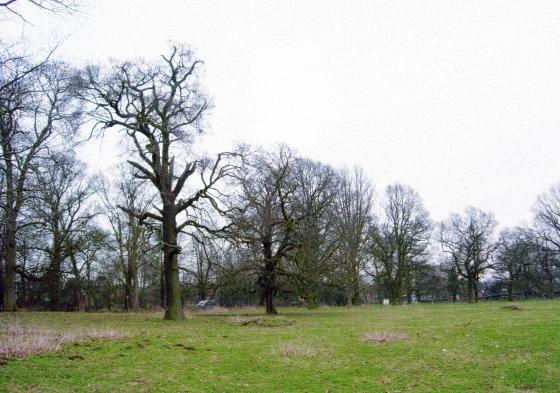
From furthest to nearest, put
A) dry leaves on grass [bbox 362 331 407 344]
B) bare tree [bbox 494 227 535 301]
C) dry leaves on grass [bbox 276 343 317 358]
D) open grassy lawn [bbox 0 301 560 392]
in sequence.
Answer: bare tree [bbox 494 227 535 301] < dry leaves on grass [bbox 362 331 407 344] < dry leaves on grass [bbox 276 343 317 358] < open grassy lawn [bbox 0 301 560 392]

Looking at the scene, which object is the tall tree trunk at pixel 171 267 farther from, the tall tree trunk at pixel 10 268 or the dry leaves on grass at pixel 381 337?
the dry leaves on grass at pixel 381 337

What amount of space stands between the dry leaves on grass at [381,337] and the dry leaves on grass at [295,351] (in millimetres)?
2332

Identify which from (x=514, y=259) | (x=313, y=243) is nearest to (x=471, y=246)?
(x=514, y=259)

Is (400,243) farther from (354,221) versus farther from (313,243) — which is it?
(313,243)

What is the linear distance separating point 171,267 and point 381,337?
1205 cm

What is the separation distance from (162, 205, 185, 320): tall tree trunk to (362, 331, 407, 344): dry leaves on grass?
11064mm

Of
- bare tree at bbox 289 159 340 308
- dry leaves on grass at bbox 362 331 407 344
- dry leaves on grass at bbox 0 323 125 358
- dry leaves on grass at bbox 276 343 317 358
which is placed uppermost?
bare tree at bbox 289 159 340 308

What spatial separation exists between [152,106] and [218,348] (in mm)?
13833

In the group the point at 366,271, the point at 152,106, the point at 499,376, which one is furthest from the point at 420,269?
the point at 499,376

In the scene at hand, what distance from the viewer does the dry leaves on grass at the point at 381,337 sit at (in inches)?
529

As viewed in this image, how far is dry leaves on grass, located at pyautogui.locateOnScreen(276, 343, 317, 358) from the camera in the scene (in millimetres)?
11500

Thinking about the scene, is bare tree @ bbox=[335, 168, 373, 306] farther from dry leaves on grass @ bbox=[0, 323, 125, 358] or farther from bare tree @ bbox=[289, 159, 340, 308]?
dry leaves on grass @ bbox=[0, 323, 125, 358]

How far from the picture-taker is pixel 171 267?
2202 centimetres

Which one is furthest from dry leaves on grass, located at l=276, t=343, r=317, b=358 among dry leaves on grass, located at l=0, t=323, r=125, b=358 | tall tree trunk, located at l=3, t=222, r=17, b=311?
tall tree trunk, located at l=3, t=222, r=17, b=311
